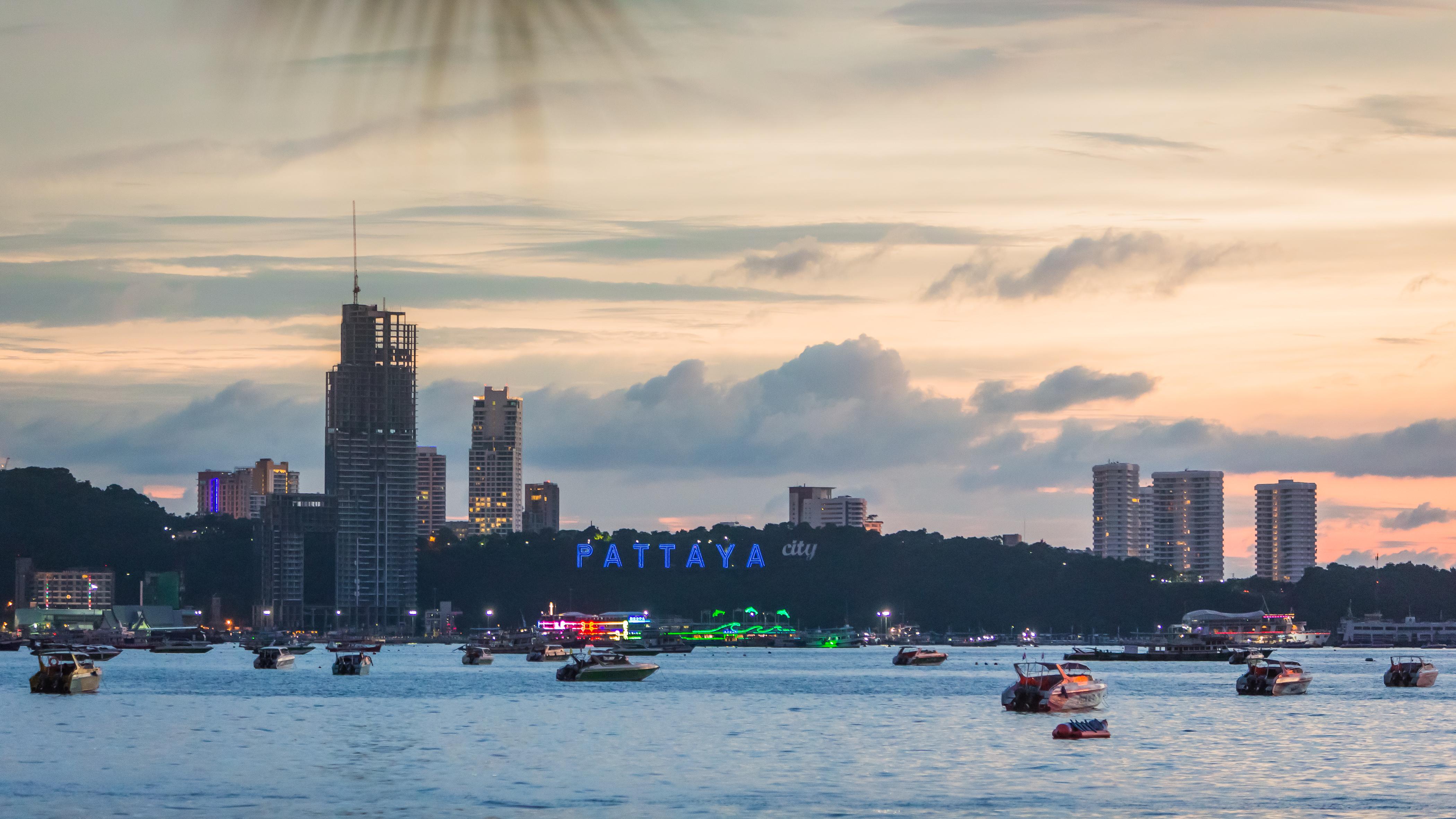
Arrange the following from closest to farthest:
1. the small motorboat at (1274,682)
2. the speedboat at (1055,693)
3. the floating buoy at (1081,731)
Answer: the floating buoy at (1081,731) → the speedboat at (1055,693) → the small motorboat at (1274,682)

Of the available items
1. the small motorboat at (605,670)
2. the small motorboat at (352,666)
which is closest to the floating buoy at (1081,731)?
the small motorboat at (605,670)

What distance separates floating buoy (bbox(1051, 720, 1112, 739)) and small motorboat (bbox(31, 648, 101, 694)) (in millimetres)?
71309

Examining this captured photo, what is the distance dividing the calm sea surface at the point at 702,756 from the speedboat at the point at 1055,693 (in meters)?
1.70

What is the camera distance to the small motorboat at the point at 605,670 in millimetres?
144125

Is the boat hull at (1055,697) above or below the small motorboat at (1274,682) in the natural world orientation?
above

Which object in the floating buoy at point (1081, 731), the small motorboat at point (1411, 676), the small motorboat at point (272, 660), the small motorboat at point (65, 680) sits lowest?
the small motorboat at point (272, 660)

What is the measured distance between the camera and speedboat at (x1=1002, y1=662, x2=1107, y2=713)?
99.5m

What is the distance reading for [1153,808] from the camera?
193ft

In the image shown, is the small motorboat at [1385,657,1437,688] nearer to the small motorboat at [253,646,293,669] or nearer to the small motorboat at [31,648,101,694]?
the small motorboat at [31,648,101,694]

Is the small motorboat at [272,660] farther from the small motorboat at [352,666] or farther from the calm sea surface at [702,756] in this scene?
the calm sea surface at [702,756]

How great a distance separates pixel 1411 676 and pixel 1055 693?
57.9 meters

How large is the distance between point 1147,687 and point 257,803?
350 feet

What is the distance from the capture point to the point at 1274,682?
134500 millimetres

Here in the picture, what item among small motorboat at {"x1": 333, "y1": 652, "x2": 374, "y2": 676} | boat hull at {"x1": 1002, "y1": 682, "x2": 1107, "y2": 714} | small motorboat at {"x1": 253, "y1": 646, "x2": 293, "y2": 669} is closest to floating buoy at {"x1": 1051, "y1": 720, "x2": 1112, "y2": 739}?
boat hull at {"x1": 1002, "y1": 682, "x2": 1107, "y2": 714}
